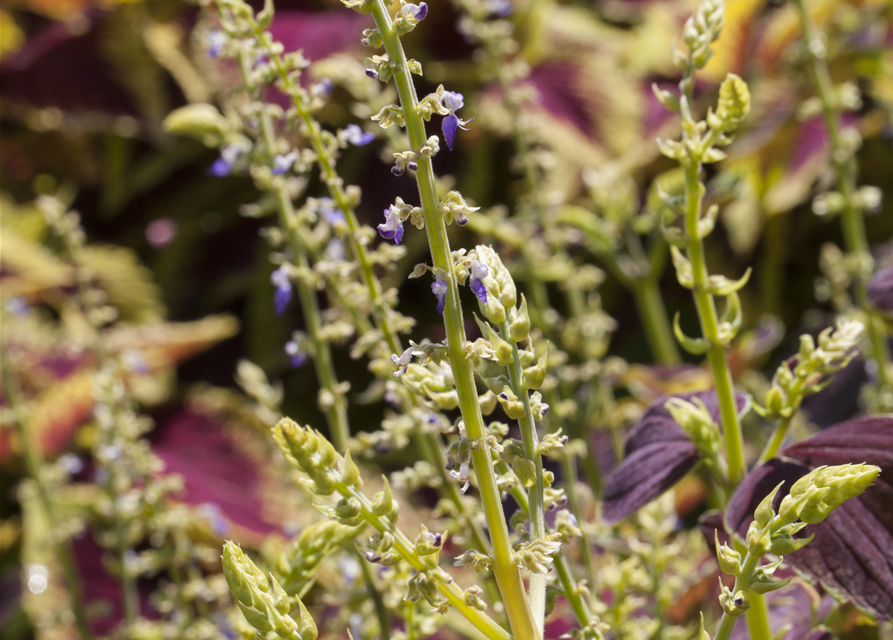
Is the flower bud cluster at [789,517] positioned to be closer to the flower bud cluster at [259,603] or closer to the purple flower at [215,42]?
the flower bud cluster at [259,603]

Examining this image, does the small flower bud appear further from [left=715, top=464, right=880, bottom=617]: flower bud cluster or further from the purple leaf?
the purple leaf

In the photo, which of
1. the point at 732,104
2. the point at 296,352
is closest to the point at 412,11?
the point at 732,104

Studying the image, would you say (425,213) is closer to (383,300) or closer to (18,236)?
(383,300)

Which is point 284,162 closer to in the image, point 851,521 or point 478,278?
point 478,278

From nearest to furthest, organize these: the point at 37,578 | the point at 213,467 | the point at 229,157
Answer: the point at 229,157
the point at 37,578
the point at 213,467

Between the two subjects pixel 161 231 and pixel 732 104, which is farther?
pixel 161 231

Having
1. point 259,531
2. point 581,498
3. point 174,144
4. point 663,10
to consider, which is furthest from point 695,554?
point 174,144
